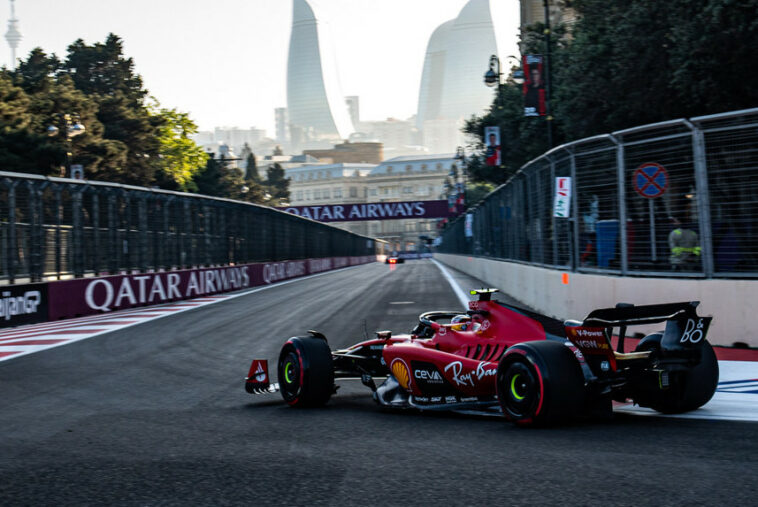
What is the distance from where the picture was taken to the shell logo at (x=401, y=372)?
6.68 metres

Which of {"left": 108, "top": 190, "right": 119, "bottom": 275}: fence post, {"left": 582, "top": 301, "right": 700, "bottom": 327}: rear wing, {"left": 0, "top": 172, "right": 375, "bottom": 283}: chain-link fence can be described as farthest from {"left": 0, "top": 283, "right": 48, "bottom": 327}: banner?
{"left": 582, "top": 301, "right": 700, "bottom": 327}: rear wing

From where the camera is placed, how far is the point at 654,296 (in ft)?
35.8

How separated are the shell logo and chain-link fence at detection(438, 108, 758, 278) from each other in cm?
486

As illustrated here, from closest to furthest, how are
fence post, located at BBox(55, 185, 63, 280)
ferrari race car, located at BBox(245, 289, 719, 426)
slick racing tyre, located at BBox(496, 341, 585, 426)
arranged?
slick racing tyre, located at BBox(496, 341, 585, 426) → ferrari race car, located at BBox(245, 289, 719, 426) → fence post, located at BBox(55, 185, 63, 280)

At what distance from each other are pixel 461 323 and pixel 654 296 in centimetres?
492

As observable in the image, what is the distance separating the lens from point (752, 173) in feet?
31.3

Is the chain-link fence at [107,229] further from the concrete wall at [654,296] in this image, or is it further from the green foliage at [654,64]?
the green foliage at [654,64]

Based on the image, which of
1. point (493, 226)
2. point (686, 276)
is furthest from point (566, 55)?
point (686, 276)

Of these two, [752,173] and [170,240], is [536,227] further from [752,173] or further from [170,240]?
[170,240]

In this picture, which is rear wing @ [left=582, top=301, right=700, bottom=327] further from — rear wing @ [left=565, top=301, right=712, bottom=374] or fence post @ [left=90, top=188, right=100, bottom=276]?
fence post @ [left=90, top=188, right=100, bottom=276]

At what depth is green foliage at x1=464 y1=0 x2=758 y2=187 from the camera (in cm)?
2186

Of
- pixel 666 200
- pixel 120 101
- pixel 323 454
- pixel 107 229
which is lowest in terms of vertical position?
pixel 323 454

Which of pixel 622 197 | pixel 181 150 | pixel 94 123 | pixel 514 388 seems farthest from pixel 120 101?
pixel 514 388

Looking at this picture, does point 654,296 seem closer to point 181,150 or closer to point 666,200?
point 666,200
